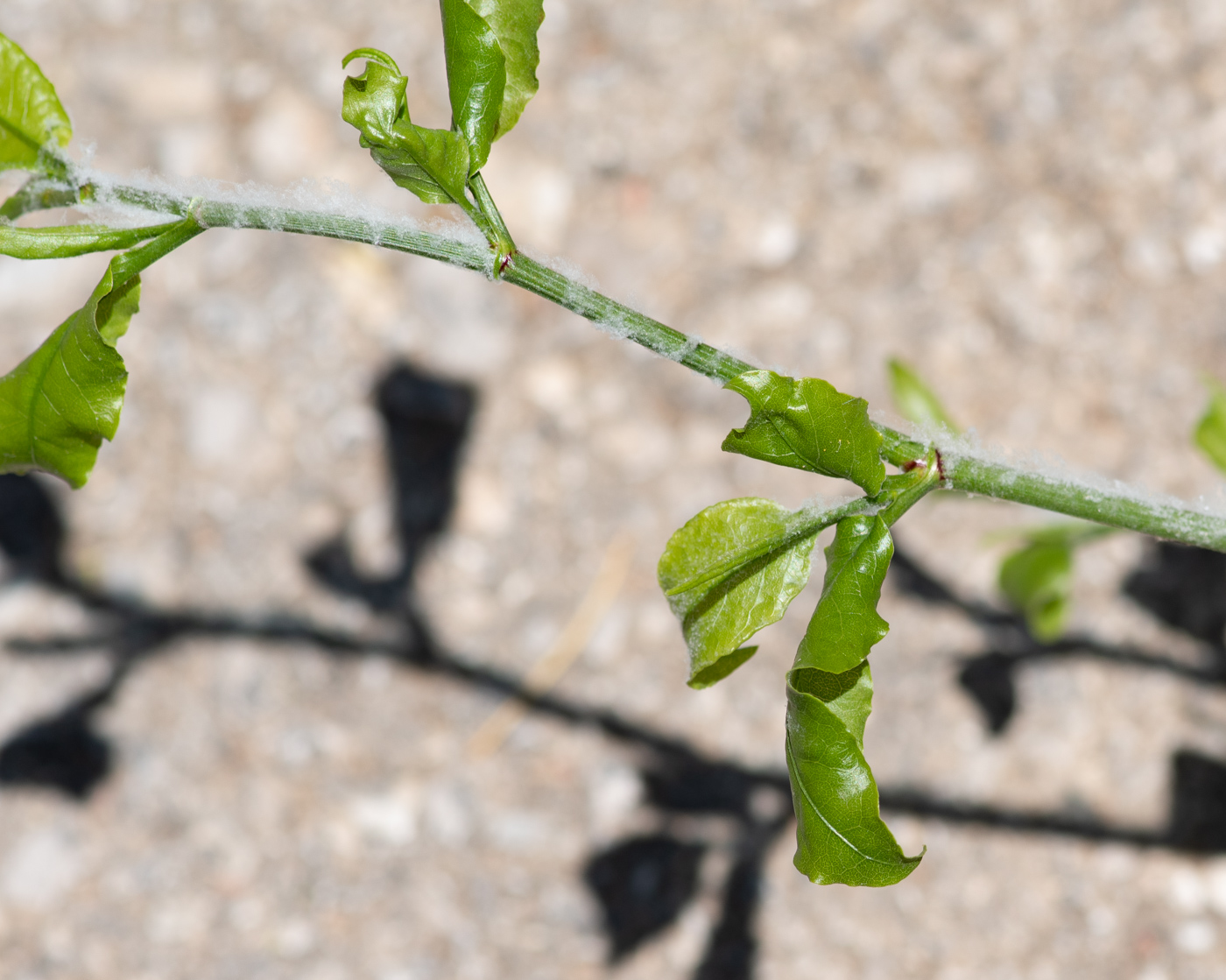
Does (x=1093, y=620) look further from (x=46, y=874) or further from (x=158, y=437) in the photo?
(x=46, y=874)

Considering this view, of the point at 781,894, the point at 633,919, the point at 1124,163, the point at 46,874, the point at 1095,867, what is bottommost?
the point at 46,874

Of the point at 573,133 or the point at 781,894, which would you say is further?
the point at 573,133

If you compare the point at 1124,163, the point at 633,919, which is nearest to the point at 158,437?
the point at 633,919

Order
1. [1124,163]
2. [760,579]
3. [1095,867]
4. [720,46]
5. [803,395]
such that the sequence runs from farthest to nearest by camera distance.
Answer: [720,46] → [1124,163] → [1095,867] → [760,579] → [803,395]

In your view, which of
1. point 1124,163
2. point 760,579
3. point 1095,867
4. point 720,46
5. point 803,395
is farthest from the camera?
point 720,46

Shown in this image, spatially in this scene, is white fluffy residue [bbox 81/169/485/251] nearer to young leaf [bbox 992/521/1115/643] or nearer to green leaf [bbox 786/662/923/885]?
green leaf [bbox 786/662/923/885]

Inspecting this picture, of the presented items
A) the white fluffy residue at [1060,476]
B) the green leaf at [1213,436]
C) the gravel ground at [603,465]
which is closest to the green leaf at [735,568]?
the white fluffy residue at [1060,476]

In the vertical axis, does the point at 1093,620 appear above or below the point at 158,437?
above
